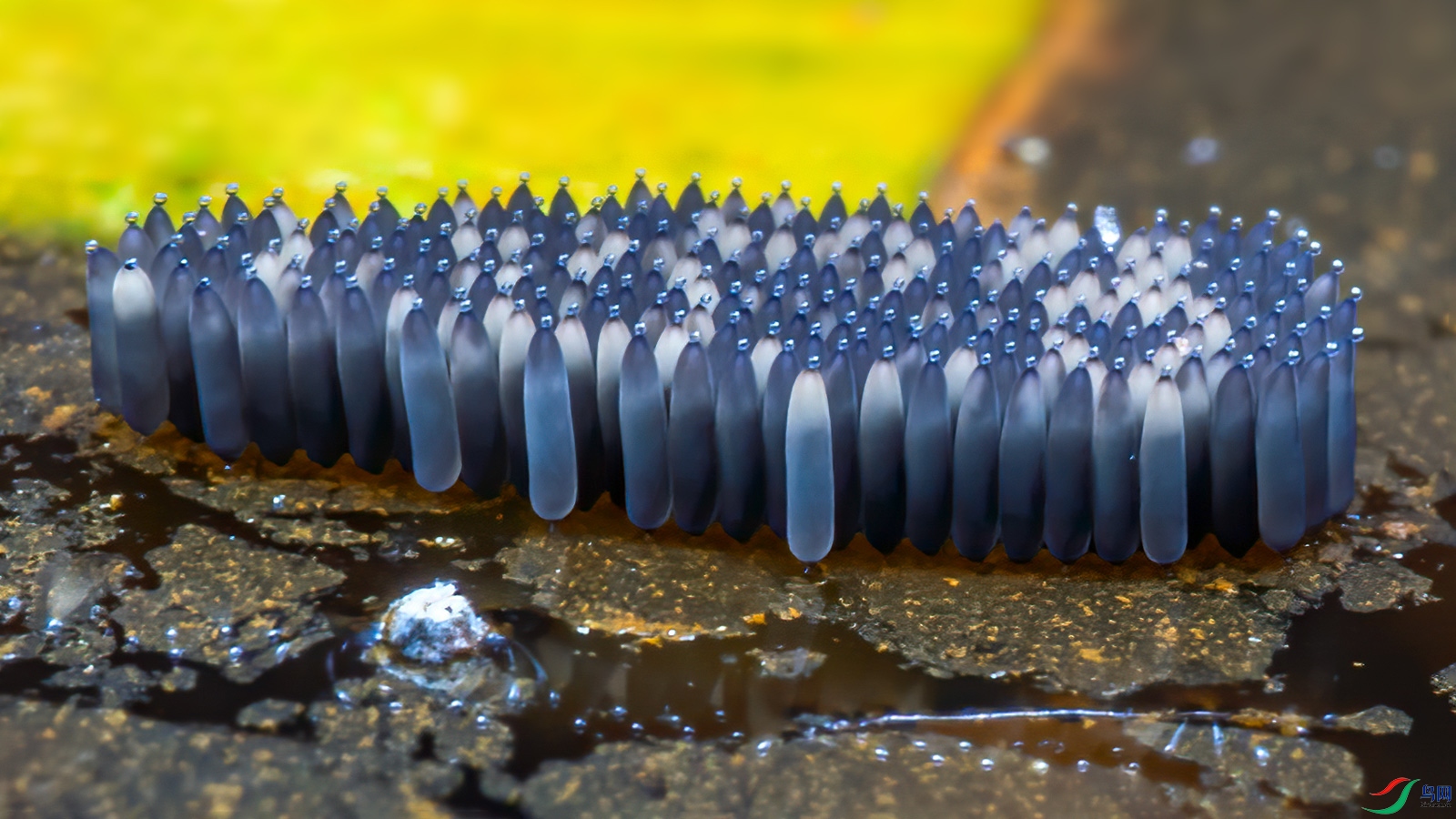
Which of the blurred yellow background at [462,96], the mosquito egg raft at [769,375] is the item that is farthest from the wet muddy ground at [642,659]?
the blurred yellow background at [462,96]

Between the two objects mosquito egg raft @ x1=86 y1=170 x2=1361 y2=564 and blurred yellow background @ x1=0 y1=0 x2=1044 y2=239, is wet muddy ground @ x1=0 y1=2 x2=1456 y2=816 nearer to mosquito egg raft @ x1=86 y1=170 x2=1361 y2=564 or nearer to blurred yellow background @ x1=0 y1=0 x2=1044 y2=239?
mosquito egg raft @ x1=86 y1=170 x2=1361 y2=564

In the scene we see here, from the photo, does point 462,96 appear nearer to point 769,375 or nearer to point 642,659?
point 769,375

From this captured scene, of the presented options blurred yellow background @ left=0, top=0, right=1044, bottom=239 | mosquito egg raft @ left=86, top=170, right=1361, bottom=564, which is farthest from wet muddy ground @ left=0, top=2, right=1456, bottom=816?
blurred yellow background @ left=0, top=0, right=1044, bottom=239

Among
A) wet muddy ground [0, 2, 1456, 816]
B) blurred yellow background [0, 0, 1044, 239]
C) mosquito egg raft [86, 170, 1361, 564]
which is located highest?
blurred yellow background [0, 0, 1044, 239]

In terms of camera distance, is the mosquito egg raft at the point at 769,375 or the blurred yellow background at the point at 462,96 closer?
the mosquito egg raft at the point at 769,375

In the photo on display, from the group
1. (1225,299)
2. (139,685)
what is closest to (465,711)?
(139,685)

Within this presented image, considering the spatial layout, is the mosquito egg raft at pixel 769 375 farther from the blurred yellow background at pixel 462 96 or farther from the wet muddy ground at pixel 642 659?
the blurred yellow background at pixel 462 96
